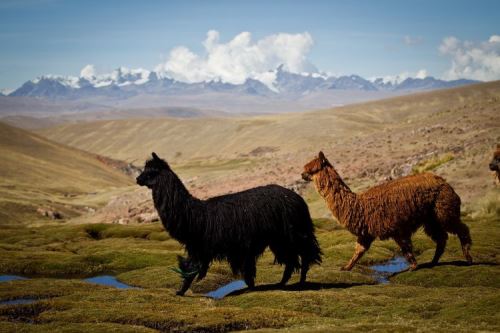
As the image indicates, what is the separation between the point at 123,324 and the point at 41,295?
7460 millimetres

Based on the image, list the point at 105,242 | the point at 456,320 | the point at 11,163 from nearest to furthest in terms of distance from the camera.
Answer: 1. the point at 456,320
2. the point at 105,242
3. the point at 11,163

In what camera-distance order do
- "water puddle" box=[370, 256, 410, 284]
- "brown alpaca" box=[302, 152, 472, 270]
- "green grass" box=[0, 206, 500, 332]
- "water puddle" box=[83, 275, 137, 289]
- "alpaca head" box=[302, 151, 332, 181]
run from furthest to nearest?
"water puddle" box=[83, 275, 137, 289] → "water puddle" box=[370, 256, 410, 284] → "alpaca head" box=[302, 151, 332, 181] → "brown alpaca" box=[302, 152, 472, 270] → "green grass" box=[0, 206, 500, 332]

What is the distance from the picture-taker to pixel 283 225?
19.5 metres

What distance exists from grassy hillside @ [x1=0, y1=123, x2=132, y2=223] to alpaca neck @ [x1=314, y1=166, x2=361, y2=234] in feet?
247

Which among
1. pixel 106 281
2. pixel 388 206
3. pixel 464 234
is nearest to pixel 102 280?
pixel 106 281

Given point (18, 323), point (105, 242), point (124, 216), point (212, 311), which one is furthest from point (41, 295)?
point (124, 216)

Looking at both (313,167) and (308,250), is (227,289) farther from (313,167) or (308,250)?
(313,167)

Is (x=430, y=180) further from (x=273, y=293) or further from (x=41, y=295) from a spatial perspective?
(x=41, y=295)

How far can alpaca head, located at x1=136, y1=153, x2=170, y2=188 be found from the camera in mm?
19078

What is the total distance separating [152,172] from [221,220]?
108 inches

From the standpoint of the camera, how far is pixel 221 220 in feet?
62.5

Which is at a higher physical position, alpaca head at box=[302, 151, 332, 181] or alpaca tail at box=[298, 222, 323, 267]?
alpaca head at box=[302, 151, 332, 181]

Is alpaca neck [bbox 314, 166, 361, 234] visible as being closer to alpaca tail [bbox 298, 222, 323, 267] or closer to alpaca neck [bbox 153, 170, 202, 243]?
alpaca tail [bbox 298, 222, 323, 267]

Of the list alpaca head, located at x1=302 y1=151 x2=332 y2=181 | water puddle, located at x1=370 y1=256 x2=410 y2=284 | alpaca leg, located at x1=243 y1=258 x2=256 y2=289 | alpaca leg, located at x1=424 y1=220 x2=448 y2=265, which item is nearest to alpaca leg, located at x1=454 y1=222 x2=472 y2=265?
alpaca leg, located at x1=424 y1=220 x2=448 y2=265
